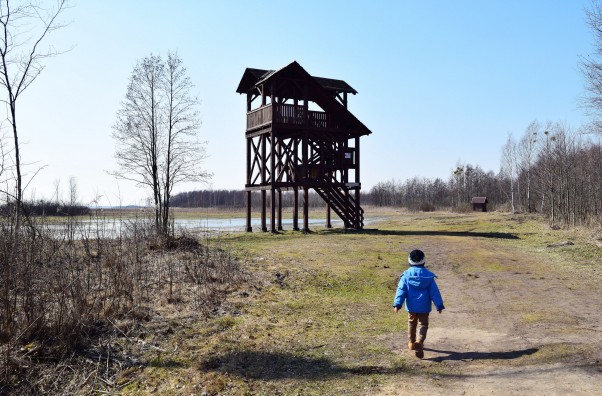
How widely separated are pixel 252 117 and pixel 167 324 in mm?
21072

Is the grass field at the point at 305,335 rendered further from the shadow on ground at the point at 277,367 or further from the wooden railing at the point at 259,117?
the wooden railing at the point at 259,117

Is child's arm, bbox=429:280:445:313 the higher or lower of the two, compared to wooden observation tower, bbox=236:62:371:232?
lower

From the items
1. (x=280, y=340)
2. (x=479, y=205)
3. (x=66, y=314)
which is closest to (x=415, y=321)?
(x=280, y=340)

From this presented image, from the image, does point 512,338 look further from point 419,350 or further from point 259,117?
point 259,117

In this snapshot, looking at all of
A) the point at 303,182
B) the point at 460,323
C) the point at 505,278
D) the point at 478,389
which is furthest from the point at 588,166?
the point at 478,389

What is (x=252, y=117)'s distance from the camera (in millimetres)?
28266

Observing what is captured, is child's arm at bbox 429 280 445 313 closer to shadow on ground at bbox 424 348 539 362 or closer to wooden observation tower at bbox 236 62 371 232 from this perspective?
shadow on ground at bbox 424 348 539 362

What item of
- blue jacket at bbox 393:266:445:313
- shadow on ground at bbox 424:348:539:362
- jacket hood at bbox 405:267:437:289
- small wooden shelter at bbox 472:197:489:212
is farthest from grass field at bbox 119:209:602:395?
small wooden shelter at bbox 472:197:489:212

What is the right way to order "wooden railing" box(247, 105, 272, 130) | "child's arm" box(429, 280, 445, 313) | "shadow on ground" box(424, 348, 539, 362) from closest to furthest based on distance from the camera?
"shadow on ground" box(424, 348, 539, 362), "child's arm" box(429, 280, 445, 313), "wooden railing" box(247, 105, 272, 130)

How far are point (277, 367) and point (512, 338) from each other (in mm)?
3907

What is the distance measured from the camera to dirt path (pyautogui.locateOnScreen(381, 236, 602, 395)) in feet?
18.5

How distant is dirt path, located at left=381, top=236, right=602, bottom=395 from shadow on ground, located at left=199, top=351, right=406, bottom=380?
73 centimetres

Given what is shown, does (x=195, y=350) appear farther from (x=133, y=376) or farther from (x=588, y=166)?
(x=588, y=166)

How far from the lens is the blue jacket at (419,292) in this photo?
6.92 m
